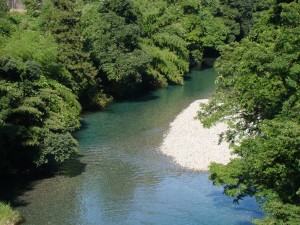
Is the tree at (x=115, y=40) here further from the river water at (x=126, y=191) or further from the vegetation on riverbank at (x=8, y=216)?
the vegetation on riverbank at (x=8, y=216)

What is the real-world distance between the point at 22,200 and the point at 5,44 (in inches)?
443

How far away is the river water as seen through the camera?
2178 cm

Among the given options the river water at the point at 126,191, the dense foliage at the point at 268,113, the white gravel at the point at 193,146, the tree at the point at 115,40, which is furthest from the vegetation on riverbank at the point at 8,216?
the tree at the point at 115,40

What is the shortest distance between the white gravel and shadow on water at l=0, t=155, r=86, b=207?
609 centimetres

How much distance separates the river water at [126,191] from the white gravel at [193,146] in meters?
0.76

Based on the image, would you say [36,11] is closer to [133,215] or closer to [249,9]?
[133,215]

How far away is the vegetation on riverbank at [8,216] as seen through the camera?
20.2m

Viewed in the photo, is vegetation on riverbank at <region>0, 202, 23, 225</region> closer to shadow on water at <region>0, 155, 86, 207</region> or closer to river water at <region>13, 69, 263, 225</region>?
river water at <region>13, 69, 263, 225</region>

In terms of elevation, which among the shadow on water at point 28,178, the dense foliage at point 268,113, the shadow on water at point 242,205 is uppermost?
the dense foliage at point 268,113

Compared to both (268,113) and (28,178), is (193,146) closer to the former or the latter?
(28,178)

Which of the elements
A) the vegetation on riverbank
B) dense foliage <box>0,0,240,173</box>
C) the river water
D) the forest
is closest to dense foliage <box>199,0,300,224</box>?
the forest

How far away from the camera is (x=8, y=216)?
20.4 meters

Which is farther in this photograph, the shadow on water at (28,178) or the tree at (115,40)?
the tree at (115,40)

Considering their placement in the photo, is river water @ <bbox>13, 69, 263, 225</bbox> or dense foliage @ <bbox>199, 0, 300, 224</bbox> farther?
river water @ <bbox>13, 69, 263, 225</bbox>
